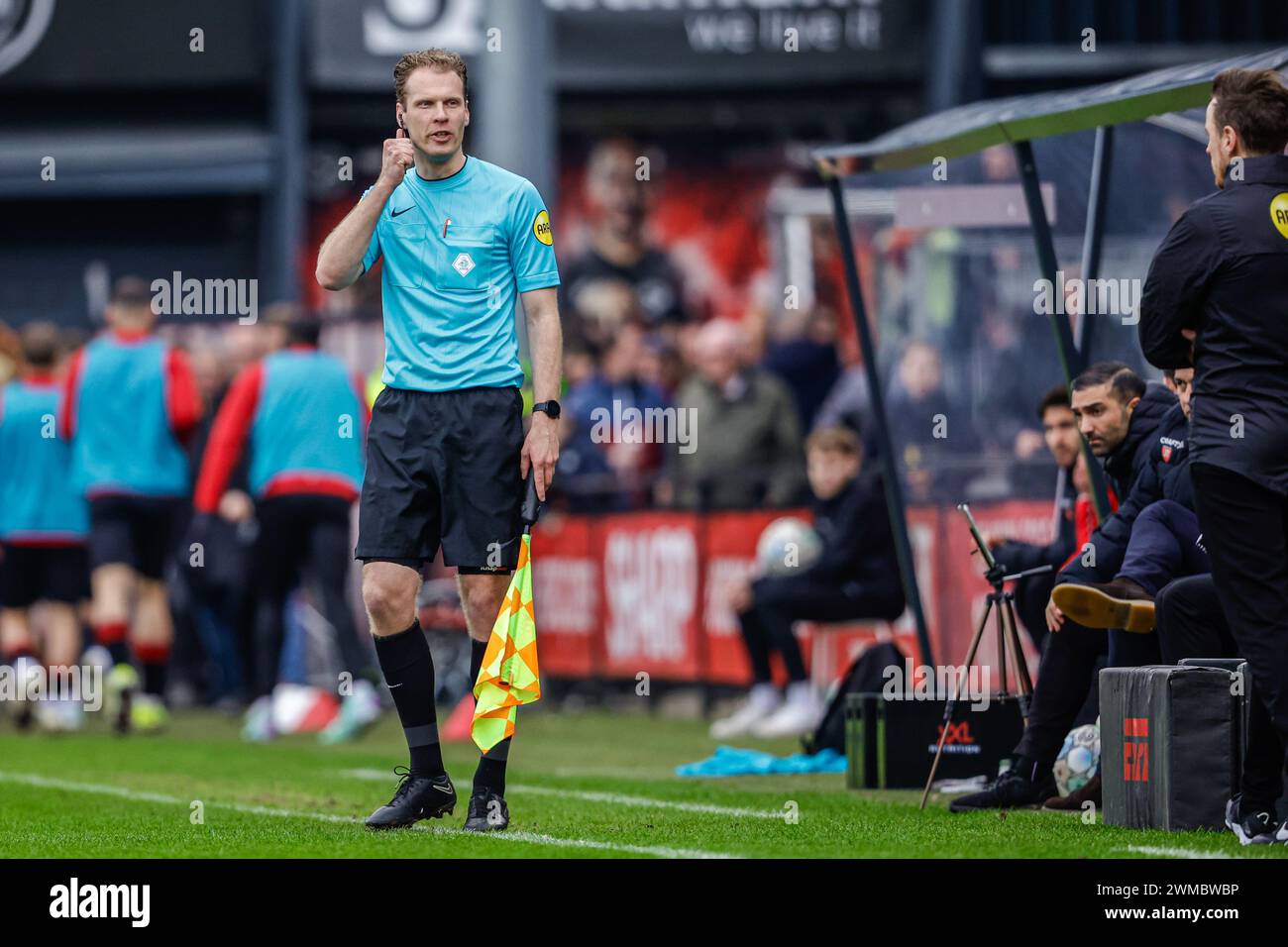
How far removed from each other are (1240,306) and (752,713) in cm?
676

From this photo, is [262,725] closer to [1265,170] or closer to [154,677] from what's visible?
[154,677]

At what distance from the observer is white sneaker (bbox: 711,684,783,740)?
13.6m

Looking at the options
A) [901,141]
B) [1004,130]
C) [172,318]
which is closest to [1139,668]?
[1004,130]

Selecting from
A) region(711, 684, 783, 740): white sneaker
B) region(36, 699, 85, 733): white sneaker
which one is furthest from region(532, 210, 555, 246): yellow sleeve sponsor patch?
region(36, 699, 85, 733): white sneaker

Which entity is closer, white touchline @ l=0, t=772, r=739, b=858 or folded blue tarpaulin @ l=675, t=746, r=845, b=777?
white touchline @ l=0, t=772, r=739, b=858

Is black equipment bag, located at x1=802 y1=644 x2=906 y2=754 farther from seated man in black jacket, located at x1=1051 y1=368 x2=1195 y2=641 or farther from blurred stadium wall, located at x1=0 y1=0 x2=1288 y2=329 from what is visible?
blurred stadium wall, located at x1=0 y1=0 x2=1288 y2=329

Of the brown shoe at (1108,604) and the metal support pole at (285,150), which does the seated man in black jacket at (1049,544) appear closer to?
the brown shoe at (1108,604)

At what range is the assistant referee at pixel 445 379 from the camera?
783cm

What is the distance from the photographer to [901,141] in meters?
10.9

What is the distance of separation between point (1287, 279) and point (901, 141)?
155 inches

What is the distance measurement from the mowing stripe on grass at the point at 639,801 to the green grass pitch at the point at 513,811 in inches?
0.4

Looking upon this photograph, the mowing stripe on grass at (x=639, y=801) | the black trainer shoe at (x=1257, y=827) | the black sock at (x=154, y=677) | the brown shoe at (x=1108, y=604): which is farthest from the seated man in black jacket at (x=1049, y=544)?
the black sock at (x=154, y=677)

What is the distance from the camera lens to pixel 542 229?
8.02 m

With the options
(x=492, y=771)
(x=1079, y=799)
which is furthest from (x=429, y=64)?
(x=1079, y=799)
